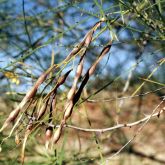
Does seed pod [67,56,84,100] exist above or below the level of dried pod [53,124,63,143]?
above

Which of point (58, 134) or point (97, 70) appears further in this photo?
point (97, 70)

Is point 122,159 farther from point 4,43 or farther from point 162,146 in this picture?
point 4,43

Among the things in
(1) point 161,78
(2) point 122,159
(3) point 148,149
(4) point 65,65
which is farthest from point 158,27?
(3) point 148,149

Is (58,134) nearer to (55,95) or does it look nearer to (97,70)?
(55,95)

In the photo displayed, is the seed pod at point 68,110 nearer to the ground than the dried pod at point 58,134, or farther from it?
farther from it

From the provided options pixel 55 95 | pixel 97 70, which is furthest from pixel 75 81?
pixel 97 70

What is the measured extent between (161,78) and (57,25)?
732mm

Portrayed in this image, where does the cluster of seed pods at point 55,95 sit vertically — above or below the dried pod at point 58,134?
above

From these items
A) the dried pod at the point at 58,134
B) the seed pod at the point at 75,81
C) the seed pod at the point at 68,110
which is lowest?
the dried pod at the point at 58,134

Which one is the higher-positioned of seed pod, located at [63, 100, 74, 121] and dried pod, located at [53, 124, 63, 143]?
seed pod, located at [63, 100, 74, 121]

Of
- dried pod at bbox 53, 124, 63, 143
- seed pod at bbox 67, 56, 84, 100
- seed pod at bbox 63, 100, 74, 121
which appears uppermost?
seed pod at bbox 67, 56, 84, 100

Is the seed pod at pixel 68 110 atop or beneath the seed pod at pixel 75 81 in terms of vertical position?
beneath

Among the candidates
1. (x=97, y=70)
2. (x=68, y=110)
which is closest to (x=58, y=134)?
(x=68, y=110)

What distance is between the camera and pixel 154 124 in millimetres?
3916
